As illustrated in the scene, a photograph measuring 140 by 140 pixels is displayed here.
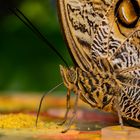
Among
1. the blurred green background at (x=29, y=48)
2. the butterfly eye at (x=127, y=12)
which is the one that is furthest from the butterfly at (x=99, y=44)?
the blurred green background at (x=29, y=48)

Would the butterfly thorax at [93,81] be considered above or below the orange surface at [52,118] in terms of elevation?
above

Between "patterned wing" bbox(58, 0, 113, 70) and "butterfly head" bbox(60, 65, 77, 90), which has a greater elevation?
"patterned wing" bbox(58, 0, 113, 70)

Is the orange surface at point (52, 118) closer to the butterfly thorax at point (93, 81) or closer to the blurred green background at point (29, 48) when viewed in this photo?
the butterfly thorax at point (93, 81)

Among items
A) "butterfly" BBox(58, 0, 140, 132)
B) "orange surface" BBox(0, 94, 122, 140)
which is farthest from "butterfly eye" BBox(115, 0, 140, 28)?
"orange surface" BBox(0, 94, 122, 140)

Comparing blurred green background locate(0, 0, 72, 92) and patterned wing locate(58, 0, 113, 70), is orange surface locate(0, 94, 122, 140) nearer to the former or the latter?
patterned wing locate(58, 0, 113, 70)

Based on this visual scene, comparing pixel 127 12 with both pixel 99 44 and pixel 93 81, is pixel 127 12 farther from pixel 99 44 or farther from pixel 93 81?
pixel 93 81

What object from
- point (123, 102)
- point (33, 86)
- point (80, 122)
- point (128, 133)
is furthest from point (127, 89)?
point (33, 86)

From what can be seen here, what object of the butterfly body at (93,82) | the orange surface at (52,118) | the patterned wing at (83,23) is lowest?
the orange surface at (52,118)
